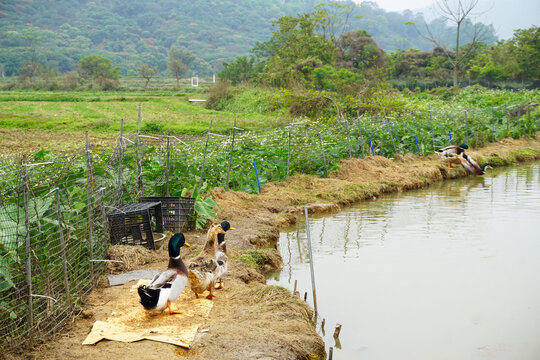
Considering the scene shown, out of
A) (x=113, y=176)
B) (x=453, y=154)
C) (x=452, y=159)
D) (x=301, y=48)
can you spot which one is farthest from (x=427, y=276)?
(x=301, y=48)

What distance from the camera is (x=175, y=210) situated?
30.8 ft

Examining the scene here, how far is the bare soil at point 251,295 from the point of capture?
518 centimetres

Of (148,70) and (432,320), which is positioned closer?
(432,320)

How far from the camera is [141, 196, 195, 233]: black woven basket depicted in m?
9.31

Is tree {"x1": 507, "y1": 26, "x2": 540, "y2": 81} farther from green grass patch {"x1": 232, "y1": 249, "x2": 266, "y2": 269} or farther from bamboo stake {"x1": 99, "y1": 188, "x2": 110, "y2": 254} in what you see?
bamboo stake {"x1": 99, "y1": 188, "x2": 110, "y2": 254}

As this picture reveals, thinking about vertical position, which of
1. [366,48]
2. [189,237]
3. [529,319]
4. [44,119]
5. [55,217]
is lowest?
[529,319]

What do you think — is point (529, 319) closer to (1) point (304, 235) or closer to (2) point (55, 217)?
(1) point (304, 235)

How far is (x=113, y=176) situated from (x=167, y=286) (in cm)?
311

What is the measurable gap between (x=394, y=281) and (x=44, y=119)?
95.8ft

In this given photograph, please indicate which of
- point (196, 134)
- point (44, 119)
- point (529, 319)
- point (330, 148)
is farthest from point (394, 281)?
point (44, 119)

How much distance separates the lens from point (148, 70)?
7762 centimetres

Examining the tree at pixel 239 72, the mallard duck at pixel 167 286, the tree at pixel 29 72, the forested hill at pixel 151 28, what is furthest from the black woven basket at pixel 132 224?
the forested hill at pixel 151 28

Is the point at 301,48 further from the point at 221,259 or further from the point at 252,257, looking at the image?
the point at 221,259

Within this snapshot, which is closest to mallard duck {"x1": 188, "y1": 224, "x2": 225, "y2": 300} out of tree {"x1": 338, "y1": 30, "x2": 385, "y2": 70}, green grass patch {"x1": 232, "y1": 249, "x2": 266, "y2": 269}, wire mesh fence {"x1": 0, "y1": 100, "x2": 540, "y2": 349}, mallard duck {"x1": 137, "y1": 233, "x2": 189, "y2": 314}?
mallard duck {"x1": 137, "y1": 233, "x2": 189, "y2": 314}
